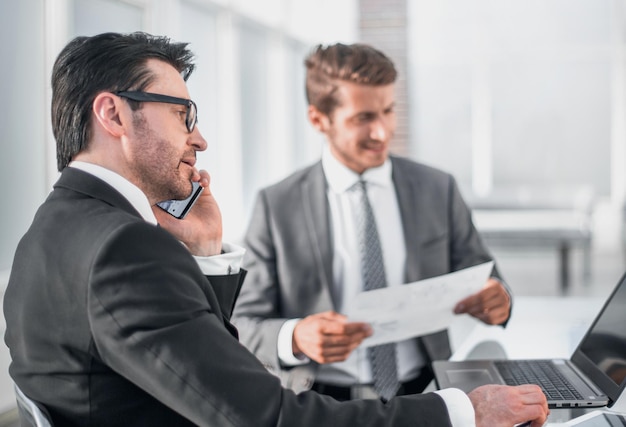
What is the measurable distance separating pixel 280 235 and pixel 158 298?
3.91 feet

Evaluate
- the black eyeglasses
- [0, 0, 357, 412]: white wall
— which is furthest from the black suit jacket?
[0, 0, 357, 412]: white wall

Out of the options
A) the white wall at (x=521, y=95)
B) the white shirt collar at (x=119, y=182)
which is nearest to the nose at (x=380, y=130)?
the white shirt collar at (x=119, y=182)

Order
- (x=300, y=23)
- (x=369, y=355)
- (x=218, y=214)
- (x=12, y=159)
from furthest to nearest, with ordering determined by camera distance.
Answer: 1. (x=300, y=23)
2. (x=12, y=159)
3. (x=369, y=355)
4. (x=218, y=214)

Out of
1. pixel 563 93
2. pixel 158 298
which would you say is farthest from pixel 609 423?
pixel 563 93

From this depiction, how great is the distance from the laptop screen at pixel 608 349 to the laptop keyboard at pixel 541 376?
0.05m

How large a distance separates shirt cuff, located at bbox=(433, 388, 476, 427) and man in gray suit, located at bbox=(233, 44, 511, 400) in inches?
33.6

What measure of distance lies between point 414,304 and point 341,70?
2.72 feet

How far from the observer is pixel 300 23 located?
7.36m

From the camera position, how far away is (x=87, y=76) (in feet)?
3.54

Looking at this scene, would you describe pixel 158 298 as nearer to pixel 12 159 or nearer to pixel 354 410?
pixel 354 410

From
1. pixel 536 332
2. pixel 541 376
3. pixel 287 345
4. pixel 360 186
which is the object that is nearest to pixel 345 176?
pixel 360 186

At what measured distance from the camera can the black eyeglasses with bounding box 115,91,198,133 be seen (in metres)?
1.07

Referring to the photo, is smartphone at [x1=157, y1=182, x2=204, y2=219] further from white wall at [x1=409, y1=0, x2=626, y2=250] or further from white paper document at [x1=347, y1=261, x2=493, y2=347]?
white wall at [x1=409, y1=0, x2=626, y2=250]

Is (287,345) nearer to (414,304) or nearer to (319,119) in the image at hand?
(414,304)
